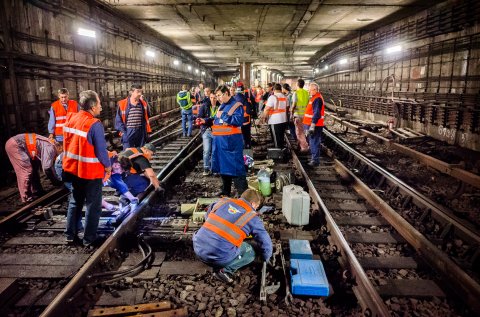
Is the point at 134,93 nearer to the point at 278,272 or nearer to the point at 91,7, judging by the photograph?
the point at 278,272

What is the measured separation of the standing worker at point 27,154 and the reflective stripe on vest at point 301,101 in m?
6.60

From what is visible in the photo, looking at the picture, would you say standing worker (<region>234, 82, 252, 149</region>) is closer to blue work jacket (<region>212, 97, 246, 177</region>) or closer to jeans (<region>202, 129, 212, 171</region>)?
jeans (<region>202, 129, 212, 171</region>)

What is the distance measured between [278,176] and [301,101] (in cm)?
379

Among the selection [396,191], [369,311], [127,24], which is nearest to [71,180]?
[369,311]

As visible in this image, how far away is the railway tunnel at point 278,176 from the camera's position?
343 centimetres

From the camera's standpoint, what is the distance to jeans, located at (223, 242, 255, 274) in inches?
145

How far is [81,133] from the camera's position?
13.0 ft

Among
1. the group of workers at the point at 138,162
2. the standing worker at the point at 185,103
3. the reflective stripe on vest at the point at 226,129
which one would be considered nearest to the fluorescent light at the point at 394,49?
the group of workers at the point at 138,162

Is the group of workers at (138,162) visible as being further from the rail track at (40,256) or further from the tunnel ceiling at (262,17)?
the tunnel ceiling at (262,17)

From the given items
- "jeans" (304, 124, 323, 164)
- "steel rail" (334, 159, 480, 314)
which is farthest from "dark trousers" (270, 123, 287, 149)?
"steel rail" (334, 159, 480, 314)

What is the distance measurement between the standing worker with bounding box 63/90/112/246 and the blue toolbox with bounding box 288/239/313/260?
2.65m

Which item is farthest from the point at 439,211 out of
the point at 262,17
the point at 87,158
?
the point at 262,17

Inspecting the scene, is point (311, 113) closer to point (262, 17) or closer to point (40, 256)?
point (40, 256)

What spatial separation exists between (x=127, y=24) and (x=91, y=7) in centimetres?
330
